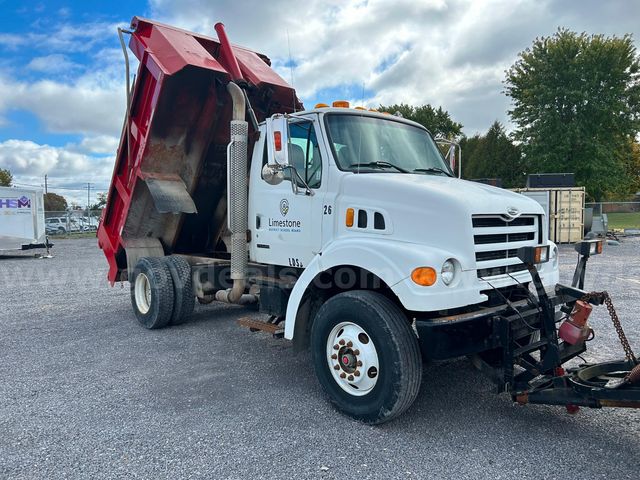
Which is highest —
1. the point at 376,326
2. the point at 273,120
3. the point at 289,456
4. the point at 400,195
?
the point at 273,120

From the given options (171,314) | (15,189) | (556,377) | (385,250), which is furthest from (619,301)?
(15,189)

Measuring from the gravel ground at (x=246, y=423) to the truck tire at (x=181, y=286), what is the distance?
464mm

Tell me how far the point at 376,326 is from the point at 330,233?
3.59 ft

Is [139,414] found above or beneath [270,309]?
beneath

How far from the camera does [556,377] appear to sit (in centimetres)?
341

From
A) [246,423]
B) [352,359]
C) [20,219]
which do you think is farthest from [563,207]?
[20,219]

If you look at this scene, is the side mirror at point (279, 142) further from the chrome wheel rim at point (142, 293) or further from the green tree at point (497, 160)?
the green tree at point (497, 160)

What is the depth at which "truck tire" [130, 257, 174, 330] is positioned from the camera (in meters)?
6.51

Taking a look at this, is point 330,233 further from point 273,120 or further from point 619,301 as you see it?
point 619,301

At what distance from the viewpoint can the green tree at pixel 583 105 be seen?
31375 mm

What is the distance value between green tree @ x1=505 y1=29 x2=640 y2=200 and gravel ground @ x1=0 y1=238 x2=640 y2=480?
29.4 metres

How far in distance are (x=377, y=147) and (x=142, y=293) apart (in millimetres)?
4231

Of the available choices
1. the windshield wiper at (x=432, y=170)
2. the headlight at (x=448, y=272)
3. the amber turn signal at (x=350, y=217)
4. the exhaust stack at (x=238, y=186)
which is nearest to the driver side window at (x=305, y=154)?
the amber turn signal at (x=350, y=217)

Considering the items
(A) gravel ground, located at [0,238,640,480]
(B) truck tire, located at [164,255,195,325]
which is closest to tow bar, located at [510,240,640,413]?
(A) gravel ground, located at [0,238,640,480]
